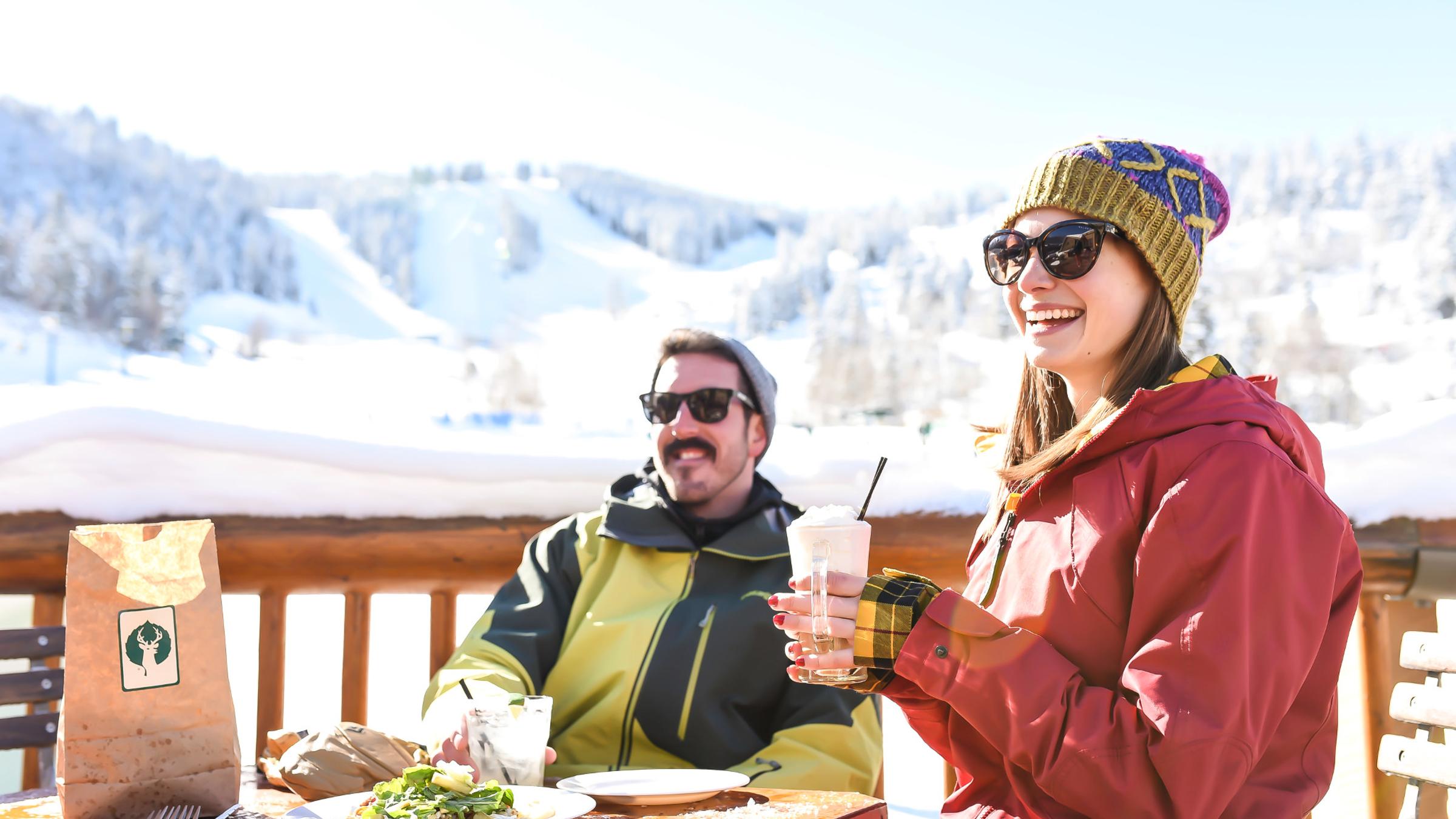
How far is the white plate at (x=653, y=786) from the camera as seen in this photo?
4.31ft

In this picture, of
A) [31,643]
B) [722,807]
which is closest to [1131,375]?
[722,807]

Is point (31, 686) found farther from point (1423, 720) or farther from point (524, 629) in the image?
point (1423, 720)

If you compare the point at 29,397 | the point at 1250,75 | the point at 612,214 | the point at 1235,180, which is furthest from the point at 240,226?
the point at 1250,75

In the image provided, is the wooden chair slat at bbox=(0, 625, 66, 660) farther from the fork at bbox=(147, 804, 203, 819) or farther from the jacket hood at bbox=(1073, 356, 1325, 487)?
the jacket hood at bbox=(1073, 356, 1325, 487)

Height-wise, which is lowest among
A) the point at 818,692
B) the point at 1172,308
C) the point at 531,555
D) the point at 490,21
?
the point at 818,692

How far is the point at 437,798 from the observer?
1.12m

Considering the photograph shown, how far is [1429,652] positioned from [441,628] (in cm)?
195

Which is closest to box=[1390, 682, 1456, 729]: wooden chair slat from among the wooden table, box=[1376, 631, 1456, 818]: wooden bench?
→ box=[1376, 631, 1456, 818]: wooden bench

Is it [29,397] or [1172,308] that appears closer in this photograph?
[1172,308]

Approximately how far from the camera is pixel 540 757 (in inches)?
56.6

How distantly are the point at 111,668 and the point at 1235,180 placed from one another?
96.0 meters

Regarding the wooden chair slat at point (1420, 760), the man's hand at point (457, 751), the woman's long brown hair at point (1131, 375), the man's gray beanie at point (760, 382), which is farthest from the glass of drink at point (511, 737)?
the wooden chair slat at point (1420, 760)

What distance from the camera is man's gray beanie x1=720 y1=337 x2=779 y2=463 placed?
240 centimetres

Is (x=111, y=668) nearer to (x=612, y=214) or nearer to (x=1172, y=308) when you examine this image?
(x=1172, y=308)
